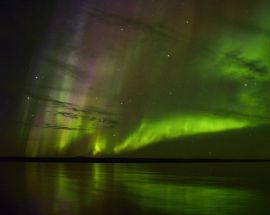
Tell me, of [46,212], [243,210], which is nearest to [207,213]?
[243,210]

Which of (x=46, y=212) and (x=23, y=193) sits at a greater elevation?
(x=23, y=193)

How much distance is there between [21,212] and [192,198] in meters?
7.22

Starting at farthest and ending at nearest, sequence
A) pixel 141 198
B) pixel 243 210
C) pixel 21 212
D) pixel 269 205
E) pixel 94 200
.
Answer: pixel 141 198
pixel 94 200
pixel 269 205
pixel 243 210
pixel 21 212

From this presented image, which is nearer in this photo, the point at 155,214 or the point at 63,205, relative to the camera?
the point at 155,214

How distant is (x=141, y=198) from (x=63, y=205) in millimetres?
3764

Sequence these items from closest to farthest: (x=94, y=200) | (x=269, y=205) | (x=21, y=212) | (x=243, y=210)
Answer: (x=21, y=212) < (x=243, y=210) < (x=269, y=205) < (x=94, y=200)

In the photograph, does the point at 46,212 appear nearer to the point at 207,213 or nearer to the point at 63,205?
the point at 63,205

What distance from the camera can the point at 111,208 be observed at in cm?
1540

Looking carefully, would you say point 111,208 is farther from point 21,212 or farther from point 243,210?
point 243,210

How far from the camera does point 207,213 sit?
14461mm

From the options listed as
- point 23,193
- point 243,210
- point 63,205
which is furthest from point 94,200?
point 243,210

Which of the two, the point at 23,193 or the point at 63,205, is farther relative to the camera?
the point at 23,193

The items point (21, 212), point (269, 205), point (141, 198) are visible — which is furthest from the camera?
point (141, 198)

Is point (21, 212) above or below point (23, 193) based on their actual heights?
below
